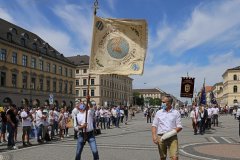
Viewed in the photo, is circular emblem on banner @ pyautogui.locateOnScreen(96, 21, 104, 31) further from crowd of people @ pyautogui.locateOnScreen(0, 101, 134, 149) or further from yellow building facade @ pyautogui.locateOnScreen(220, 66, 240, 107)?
yellow building facade @ pyautogui.locateOnScreen(220, 66, 240, 107)

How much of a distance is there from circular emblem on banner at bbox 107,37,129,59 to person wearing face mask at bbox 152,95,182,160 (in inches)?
95.4

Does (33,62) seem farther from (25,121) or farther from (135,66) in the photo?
(135,66)

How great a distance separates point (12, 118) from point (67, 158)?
4.45 metres

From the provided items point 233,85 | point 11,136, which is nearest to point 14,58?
point 11,136

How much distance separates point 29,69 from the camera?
6938cm

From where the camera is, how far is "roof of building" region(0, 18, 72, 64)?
209ft

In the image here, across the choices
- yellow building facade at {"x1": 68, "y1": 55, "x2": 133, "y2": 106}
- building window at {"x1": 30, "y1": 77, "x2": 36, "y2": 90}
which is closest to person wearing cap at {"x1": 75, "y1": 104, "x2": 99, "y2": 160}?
building window at {"x1": 30, "y1": 77, "x2": 36, "y2": 90}

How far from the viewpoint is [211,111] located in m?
30.2

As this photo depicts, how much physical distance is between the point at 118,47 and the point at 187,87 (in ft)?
65.9

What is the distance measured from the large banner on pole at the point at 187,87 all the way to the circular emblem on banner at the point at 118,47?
19776 millimetres

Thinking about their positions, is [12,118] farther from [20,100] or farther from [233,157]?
[20,100]

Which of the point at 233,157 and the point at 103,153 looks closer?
the point at 233,157

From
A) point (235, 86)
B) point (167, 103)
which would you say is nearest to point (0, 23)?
point (167, 103)

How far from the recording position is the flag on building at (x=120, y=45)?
10523 mm
